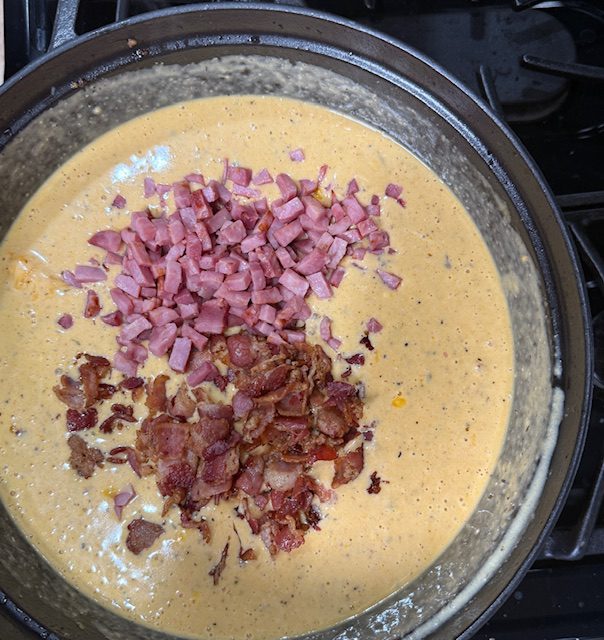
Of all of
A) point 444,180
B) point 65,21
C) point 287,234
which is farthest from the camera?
point 444,180

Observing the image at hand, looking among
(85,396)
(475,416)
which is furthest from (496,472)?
(85,396)

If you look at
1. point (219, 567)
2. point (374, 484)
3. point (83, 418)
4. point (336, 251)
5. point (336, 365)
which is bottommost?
point (219, 567)

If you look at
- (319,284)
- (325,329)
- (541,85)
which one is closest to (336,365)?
(325,329)

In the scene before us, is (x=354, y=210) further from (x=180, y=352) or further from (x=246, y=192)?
(x=180, y=352)

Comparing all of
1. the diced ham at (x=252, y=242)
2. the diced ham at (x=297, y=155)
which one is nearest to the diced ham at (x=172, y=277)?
the diced ham at (x=252, y=242)

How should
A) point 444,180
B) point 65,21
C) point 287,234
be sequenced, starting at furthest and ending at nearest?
point 444,180, point 287,234, point 65,21

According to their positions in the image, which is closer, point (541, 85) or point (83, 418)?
point (83, 418)

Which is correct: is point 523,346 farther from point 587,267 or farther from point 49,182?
point 49,182

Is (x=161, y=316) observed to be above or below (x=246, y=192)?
below
